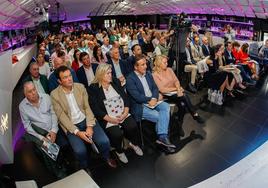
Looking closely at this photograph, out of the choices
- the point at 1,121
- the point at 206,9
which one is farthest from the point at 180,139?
the point at 206,9

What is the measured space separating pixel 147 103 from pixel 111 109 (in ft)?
1.78

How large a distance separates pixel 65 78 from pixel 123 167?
124 cm

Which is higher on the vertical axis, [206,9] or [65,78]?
[206,9]

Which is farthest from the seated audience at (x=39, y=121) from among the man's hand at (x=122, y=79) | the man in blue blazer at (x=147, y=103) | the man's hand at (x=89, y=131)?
the man's hand at (x=122, y=79)

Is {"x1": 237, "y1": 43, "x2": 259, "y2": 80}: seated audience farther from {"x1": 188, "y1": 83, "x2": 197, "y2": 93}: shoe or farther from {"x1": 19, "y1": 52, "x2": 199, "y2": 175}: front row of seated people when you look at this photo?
{"x1": 19, "y1": 52, "x2": 199, "y2": 175}: front row of seated people

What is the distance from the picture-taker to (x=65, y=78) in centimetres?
254

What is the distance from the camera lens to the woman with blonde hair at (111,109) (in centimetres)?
271

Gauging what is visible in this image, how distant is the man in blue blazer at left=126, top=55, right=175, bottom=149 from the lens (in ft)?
9.71

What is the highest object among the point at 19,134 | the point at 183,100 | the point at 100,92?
the point at 100,92

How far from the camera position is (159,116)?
2.99m

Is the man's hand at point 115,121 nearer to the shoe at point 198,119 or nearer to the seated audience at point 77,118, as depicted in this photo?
the seated audience at point 77,118

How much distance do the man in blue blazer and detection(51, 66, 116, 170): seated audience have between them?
24.7 inches

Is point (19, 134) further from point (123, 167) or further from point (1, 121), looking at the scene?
point (123, 167)

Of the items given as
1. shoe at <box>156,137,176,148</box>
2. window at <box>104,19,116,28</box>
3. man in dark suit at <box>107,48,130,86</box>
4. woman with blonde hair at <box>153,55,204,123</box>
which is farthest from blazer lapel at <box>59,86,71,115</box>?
window at <box>104,19,116,28</box>
